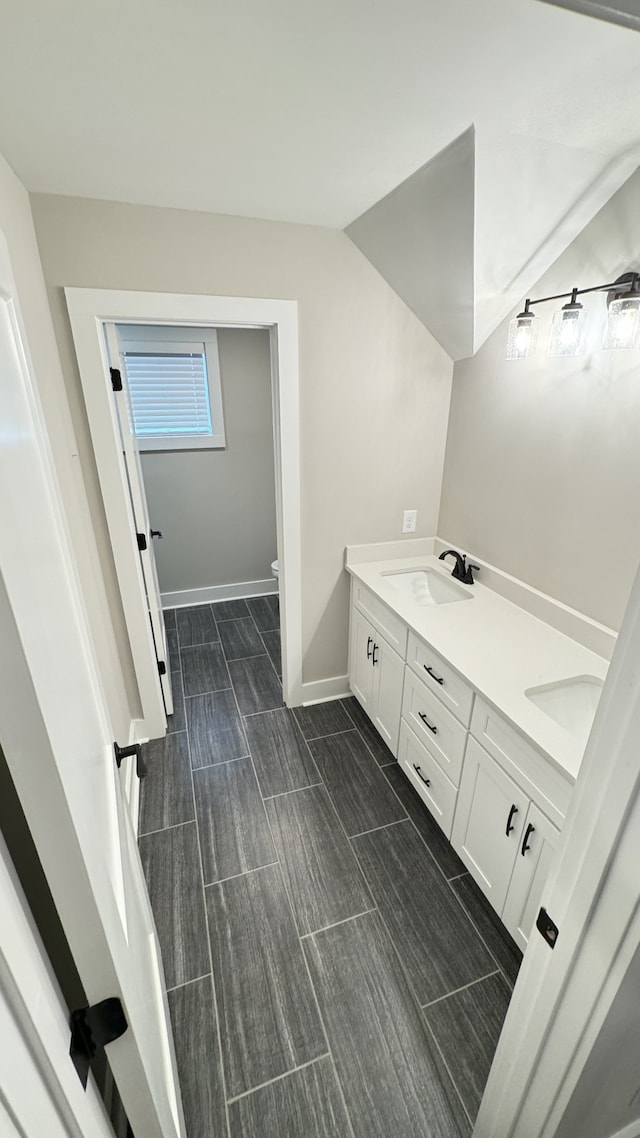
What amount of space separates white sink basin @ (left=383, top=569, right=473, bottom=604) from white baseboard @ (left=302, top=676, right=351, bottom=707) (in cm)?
72

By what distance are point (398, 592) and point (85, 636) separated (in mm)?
1456

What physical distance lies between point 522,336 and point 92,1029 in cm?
212

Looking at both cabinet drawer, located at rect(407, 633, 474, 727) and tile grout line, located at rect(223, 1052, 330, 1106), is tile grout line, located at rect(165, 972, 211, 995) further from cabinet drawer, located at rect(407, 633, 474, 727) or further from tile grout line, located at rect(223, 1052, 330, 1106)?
cabinet drawer, located at rect(407, 633, 474, 727)

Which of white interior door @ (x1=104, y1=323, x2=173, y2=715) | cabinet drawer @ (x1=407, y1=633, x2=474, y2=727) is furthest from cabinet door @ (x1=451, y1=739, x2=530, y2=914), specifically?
white interior door @ (x1=104, y1=323, x2=173, y2=715)

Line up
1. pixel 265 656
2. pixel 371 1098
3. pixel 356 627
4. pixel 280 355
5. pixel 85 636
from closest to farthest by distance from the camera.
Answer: pixel 85 636
pixel 371 1098
pixel 280 355
pixel 356 627
pixel 265 656

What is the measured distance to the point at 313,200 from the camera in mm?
1597

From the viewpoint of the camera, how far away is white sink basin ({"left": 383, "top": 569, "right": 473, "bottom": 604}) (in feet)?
7.53

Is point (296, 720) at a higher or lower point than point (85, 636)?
lower

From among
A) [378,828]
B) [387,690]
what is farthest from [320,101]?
[378,828]

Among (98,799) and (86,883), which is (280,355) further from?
(86,883)

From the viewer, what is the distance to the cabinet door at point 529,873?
4.11 feet

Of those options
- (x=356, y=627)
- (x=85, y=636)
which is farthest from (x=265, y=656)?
(x=85, y=636)

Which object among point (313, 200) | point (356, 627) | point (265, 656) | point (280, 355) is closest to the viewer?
point (313, 200)

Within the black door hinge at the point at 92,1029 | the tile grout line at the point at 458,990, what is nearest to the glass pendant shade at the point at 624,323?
the black door hinge at the point at 92,1029
